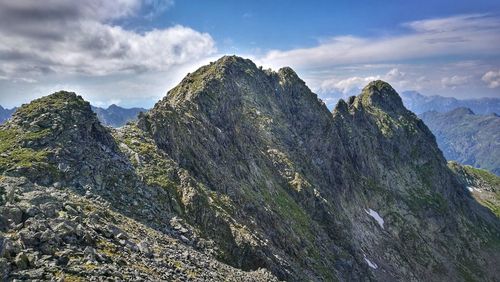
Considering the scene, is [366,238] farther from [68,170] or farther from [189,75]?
[68,170]

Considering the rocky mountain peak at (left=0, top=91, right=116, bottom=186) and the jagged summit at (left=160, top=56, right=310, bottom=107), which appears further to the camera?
the jagged summit at (left=160, top=56, right=310, bottom=107)

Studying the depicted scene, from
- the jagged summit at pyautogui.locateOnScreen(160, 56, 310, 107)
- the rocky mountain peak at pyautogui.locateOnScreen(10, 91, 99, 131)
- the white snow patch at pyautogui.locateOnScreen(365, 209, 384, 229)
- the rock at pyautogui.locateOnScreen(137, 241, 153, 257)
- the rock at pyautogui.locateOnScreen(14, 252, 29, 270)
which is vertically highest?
the jagged summit at pyautogui.locateOnScreen(160, 56, 310, 107)

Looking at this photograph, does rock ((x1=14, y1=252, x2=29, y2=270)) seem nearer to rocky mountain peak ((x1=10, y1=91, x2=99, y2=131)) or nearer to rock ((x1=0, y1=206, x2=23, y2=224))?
rock ((x1=0, y1=206, x2=23, y2=224))

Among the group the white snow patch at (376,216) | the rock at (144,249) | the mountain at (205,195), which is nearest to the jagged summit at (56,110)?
the mountain at (205,195)

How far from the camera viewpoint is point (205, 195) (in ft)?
204

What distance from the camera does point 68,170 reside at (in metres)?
46.4

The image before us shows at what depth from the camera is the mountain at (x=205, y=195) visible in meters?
30.6

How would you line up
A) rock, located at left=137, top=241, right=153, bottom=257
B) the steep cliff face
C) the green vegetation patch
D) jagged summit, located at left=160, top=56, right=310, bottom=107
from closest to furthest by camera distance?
rock, located at left=137, top=241, right=153, bottom=257, the green vegetation patch, the steep cliff face, jagged summit, located at left=160, top=56, right=310, bottom=107

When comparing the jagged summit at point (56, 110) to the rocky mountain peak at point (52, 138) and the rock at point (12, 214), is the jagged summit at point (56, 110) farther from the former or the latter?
the rock at point (12, 214)

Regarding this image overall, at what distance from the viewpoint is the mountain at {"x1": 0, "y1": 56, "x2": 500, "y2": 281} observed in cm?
3064

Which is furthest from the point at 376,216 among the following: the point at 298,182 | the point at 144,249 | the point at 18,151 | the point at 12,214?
the point at 12,214

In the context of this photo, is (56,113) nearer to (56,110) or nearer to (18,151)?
(56,110)

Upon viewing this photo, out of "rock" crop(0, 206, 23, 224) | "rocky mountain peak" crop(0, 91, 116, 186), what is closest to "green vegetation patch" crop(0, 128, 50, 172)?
"rocky mountain peak" crop(0, 91, 116, 186)

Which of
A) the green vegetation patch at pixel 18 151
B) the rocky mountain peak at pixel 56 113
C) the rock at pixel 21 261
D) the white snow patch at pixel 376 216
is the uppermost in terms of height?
the rocky mountain peak at pixel 56 113
